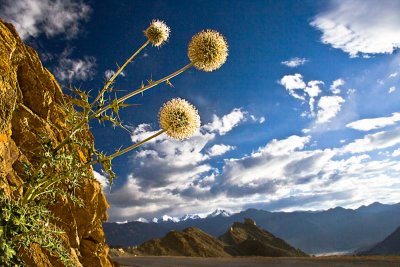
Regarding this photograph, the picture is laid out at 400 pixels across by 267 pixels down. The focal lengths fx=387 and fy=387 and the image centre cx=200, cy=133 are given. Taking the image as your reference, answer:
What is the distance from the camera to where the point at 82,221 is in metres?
9.19

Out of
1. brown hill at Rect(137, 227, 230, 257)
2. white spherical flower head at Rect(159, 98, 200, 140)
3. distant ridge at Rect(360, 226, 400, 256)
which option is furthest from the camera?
distant ridge at Rect(360, 226, 400, 256)

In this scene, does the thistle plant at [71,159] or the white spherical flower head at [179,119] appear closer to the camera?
the thistle plant at [71,159]

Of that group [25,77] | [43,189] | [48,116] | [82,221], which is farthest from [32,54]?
[43,189]

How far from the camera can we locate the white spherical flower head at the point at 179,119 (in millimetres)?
5125

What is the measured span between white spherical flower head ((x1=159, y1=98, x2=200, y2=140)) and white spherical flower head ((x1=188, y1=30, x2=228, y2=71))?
0.71m

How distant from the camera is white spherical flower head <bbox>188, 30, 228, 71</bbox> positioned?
5797 mm

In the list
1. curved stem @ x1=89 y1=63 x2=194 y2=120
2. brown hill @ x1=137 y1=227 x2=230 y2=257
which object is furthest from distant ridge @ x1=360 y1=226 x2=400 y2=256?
A: curved stem @ x1=89 y1=63 x2=194 y2=120

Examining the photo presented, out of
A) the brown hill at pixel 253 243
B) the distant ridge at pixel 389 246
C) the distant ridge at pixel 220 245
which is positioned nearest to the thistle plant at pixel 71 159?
the distant ridge at pixel 220 245

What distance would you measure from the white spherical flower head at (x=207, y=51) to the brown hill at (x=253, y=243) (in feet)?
224

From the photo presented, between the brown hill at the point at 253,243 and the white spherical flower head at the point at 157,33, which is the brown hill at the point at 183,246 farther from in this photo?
the white spherical flower head at the point at 157,33

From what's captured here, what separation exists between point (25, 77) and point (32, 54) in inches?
34.2

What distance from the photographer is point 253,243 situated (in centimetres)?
7694

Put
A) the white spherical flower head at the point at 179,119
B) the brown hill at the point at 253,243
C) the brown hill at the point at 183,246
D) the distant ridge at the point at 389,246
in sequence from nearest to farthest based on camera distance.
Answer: the white spherical flower head at the point at 179,119
the brown hill at the point at 183,246
the brown hill at the point at 253,243
the distant ridge at the point at 389,246

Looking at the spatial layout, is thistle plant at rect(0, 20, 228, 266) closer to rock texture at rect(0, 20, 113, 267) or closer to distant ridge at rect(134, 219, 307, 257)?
rock texture at rect(0, 20, 113, 267)
